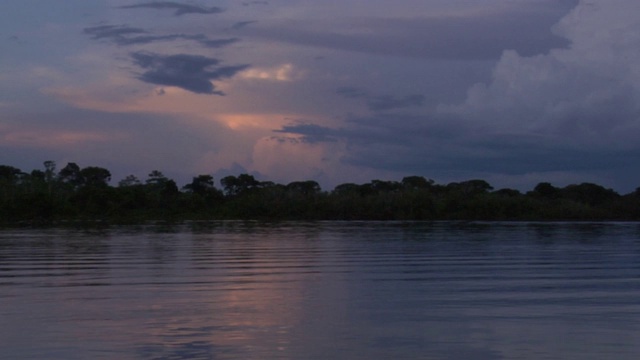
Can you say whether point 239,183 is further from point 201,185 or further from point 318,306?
point 318,306

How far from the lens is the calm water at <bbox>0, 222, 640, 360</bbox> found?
1397 cm

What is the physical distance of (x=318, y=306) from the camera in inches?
734

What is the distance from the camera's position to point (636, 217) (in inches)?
3925

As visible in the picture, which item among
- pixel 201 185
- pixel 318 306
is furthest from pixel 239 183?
pixel 318 306

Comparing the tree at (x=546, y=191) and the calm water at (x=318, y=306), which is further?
the tree at (x=546, y=191)

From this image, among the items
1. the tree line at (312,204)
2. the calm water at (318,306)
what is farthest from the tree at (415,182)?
the calm water at (318,306)

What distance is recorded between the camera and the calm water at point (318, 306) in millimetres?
13969

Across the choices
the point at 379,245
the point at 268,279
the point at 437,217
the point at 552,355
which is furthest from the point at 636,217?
the point at 552,355

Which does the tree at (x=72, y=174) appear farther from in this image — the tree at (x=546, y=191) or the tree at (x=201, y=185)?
the tree at (x=546, y=191)

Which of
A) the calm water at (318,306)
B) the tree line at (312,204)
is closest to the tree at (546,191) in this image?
the tree line at (312,204)

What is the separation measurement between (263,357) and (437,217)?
86968mm

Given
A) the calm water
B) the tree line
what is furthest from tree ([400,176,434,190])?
the calm water

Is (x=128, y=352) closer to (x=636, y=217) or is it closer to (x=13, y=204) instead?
(x=13, y=204)

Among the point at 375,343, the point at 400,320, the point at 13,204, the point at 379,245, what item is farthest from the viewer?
the point at 13,204
